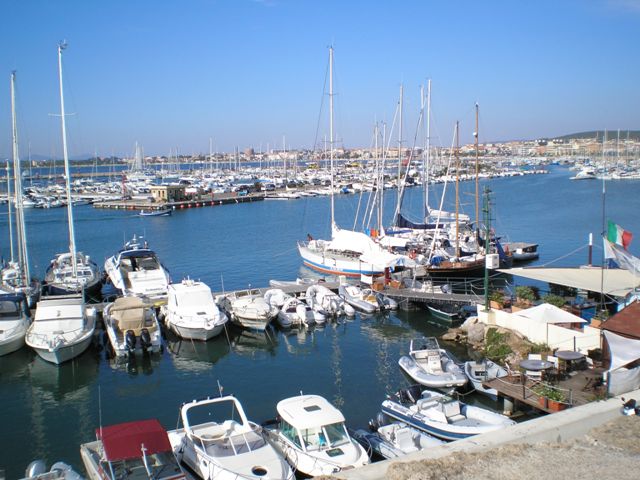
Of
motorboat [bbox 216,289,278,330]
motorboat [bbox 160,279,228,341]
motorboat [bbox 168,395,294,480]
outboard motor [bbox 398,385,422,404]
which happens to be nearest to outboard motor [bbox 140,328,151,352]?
motorboat [bbox 160,279,228,341]

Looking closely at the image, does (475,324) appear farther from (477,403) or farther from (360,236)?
(360,236)

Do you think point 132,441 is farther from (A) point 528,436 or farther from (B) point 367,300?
(B) point 367,300

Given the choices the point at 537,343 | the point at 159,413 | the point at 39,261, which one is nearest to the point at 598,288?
the point at 537,343

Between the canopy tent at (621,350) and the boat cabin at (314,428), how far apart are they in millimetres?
6790

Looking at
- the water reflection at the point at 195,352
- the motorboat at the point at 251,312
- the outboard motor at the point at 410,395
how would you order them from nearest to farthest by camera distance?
the outboard motor at the point at 410,395
the water reflection at the point at 195,352
the motorboat at the point at 251,312

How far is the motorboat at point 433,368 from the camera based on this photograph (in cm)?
1811

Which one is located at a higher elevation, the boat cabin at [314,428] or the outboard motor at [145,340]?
the boat cabin at [314,428]

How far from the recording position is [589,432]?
1001 centimetres

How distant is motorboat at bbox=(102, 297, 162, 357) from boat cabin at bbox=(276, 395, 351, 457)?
10311 mm

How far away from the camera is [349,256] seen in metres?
38.3

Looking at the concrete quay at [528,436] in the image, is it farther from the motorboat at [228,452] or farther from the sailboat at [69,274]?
the sailboat at [69,274]

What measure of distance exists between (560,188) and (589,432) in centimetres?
11185

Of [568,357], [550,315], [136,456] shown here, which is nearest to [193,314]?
[136,456]

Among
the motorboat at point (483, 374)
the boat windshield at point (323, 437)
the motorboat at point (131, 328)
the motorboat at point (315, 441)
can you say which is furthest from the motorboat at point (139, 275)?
the boat windshield at point (323, 437)
